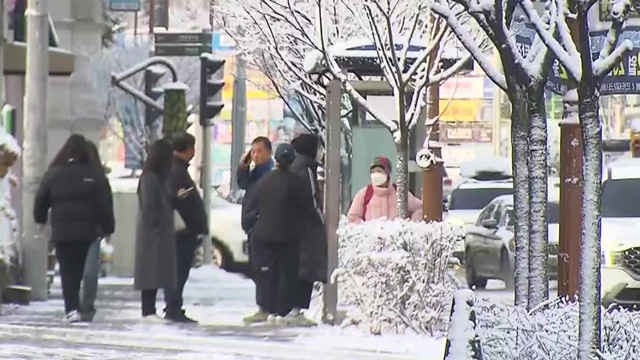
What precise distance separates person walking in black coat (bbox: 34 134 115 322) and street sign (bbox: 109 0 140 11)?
487 inches

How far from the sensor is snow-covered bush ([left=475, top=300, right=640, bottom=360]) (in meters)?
8.86

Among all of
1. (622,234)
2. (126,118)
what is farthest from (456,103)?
(622,234)

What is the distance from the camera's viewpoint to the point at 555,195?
23.5 metres

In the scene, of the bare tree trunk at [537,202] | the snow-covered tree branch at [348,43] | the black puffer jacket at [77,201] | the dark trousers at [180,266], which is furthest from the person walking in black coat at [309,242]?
the bare tree trunk at [537,202]

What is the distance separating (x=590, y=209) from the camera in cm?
853

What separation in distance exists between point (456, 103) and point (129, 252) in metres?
68.9

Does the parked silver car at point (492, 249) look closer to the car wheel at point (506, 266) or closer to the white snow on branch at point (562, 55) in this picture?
the car wheel at point (506, 266)

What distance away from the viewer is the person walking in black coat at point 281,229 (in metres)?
13.9

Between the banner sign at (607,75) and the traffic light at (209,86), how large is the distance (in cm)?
1151

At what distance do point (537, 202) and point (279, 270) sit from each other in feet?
15.4

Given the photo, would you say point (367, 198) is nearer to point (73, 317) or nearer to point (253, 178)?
point (253, 178)

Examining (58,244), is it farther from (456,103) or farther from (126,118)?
(456,103)

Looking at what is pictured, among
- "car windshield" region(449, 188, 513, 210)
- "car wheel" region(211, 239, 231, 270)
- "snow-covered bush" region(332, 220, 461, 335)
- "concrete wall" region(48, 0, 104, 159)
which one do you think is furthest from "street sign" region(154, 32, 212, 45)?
"snow-covered bush" region(332, 220, 461, 335)

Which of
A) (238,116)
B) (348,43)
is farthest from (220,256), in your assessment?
(238,116)
